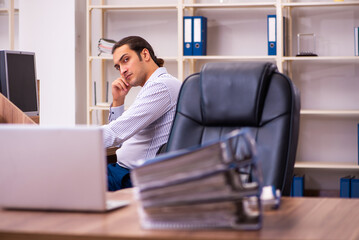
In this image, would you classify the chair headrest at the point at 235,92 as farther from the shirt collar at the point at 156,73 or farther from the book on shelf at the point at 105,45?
the book on shelf at the point at 105,45

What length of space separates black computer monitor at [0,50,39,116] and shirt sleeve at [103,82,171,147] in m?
0.70

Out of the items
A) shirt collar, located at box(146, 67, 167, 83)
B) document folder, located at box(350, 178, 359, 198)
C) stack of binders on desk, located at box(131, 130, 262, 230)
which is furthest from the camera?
document folder, located at box(350, 178, 359, 198)

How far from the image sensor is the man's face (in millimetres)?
2990

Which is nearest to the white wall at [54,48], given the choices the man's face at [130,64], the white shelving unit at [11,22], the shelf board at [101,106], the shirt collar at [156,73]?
the white shelving unit at [11,22]

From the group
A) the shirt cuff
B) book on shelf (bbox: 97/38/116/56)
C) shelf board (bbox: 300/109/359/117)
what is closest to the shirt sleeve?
the shirt cuff

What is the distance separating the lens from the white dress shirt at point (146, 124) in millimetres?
2619

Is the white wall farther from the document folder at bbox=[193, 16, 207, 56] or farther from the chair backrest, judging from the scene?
the chair backrest

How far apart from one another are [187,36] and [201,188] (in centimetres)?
371

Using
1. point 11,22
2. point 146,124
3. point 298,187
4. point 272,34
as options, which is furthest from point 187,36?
point 146,124

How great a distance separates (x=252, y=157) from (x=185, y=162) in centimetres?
14

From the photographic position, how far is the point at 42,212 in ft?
4.32

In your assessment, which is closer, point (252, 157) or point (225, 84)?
point (252, 157)

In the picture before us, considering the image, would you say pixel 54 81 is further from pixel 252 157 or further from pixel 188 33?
pixel 252 157

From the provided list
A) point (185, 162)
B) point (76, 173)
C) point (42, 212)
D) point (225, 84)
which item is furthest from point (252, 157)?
point (225, 84)
